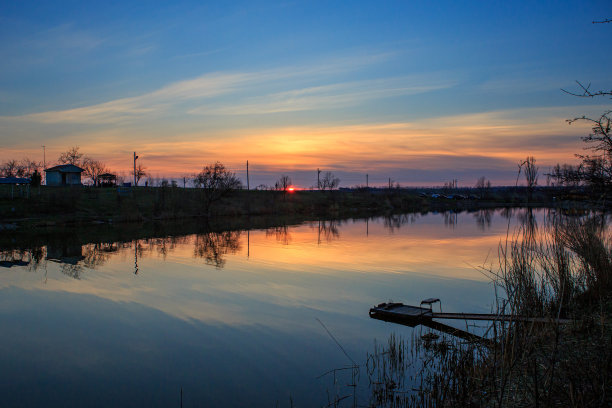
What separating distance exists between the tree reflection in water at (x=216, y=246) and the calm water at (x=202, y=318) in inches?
13.0

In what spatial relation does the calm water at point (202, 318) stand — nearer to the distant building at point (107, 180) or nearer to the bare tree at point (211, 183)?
the bare tree at point (211, 183)

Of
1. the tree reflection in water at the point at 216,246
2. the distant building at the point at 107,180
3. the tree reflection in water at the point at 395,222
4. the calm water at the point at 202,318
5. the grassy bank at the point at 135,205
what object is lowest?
the calm water at the point at 202,318

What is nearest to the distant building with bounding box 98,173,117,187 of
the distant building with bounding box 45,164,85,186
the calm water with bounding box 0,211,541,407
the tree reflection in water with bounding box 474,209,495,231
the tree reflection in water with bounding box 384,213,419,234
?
the distant building with bounding box 45,164,85,186

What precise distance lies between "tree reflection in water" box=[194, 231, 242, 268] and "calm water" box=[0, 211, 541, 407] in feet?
1.08

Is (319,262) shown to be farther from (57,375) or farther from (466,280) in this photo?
(57,375)

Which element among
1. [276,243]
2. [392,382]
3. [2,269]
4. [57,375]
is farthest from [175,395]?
[276,243]

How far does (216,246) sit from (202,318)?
16.1 m

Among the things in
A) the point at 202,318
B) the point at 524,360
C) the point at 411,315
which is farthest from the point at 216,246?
the point at 524,360

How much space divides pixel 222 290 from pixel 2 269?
12.0 m

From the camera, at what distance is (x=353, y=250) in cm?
2536

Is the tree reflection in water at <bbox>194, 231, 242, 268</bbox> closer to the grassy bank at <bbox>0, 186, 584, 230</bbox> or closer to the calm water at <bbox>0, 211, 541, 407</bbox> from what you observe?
the calm water at <bbox>0, 211, 541, 407</bbox>

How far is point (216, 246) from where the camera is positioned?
27969mm

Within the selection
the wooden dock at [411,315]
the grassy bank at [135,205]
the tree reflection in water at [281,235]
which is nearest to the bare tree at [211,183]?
the grassy bank at [135,205]

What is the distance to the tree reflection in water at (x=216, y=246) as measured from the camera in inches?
907
